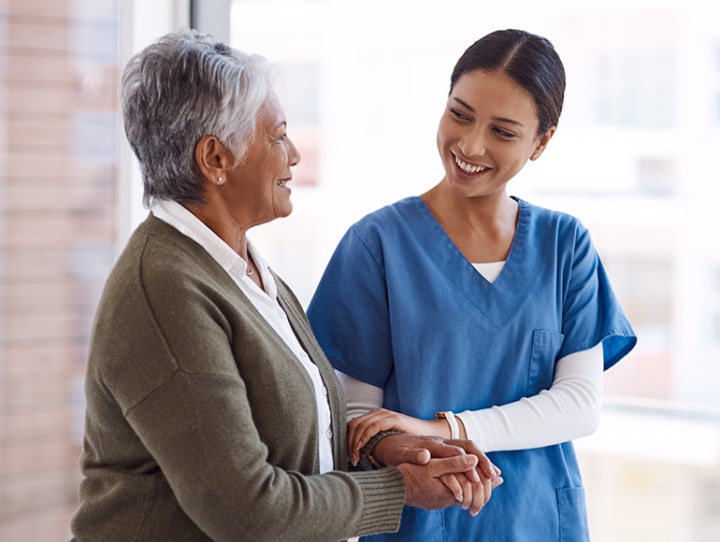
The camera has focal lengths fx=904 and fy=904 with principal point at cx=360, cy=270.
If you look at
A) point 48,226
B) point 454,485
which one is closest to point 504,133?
point 454,485

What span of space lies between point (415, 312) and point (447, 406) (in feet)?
0.55

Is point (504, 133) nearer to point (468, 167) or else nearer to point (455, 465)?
point (468, 167)

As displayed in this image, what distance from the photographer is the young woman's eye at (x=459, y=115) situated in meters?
1.50

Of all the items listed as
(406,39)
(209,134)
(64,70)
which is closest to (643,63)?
(406,39)

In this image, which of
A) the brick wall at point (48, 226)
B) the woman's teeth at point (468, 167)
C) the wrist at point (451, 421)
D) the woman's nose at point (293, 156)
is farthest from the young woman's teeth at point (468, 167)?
the brick wall at point (48, 226)

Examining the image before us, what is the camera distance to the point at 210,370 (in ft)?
3.69

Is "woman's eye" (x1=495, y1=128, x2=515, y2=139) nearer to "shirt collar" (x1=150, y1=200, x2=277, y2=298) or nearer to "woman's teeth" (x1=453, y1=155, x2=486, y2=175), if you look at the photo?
"woman's teeth" (x1=453, y1=155, x2=486, y2=175)

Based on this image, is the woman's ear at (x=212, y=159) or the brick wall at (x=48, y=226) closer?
the woman's ear at (x=212, y=159)

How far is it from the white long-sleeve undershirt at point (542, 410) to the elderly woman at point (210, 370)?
0.36 feet

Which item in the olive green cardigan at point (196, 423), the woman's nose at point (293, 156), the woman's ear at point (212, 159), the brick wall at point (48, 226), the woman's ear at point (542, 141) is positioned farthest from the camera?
the brick wall at point (48, 226)

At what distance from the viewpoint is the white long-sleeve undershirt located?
4.88ft

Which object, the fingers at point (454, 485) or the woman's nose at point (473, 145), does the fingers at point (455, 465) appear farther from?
the woman's nose at point (473, 145)

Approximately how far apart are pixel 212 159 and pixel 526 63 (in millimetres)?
563

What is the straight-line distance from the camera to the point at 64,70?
234 cm
